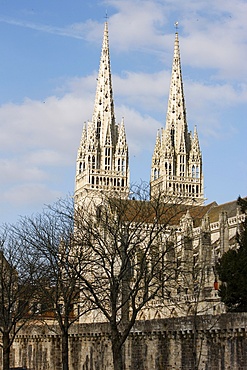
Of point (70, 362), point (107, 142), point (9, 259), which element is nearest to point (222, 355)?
point (70, 362)

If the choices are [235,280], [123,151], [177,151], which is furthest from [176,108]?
[235,280]

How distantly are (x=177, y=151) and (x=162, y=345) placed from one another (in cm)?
7472

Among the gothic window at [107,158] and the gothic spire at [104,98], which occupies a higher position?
the gothic spire at [104,98]

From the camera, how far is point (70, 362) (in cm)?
4612

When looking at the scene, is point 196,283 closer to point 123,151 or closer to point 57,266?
point 57,266

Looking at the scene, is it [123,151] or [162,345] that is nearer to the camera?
[162,345]

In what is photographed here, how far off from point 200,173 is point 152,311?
51170mm

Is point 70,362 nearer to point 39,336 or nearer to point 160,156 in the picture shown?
point 39,336

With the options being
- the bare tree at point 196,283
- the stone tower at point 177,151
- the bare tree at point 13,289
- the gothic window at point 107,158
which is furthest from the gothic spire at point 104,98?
the bare tree at point 13,289

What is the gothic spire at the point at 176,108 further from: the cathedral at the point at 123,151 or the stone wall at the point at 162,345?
the stone wall at the point at 162,345

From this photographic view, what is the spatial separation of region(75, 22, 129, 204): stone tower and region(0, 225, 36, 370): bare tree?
2211 inches

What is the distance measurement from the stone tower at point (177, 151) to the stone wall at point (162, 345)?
58.7m

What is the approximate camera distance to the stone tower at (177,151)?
355 ft

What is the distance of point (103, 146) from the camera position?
357 ft
